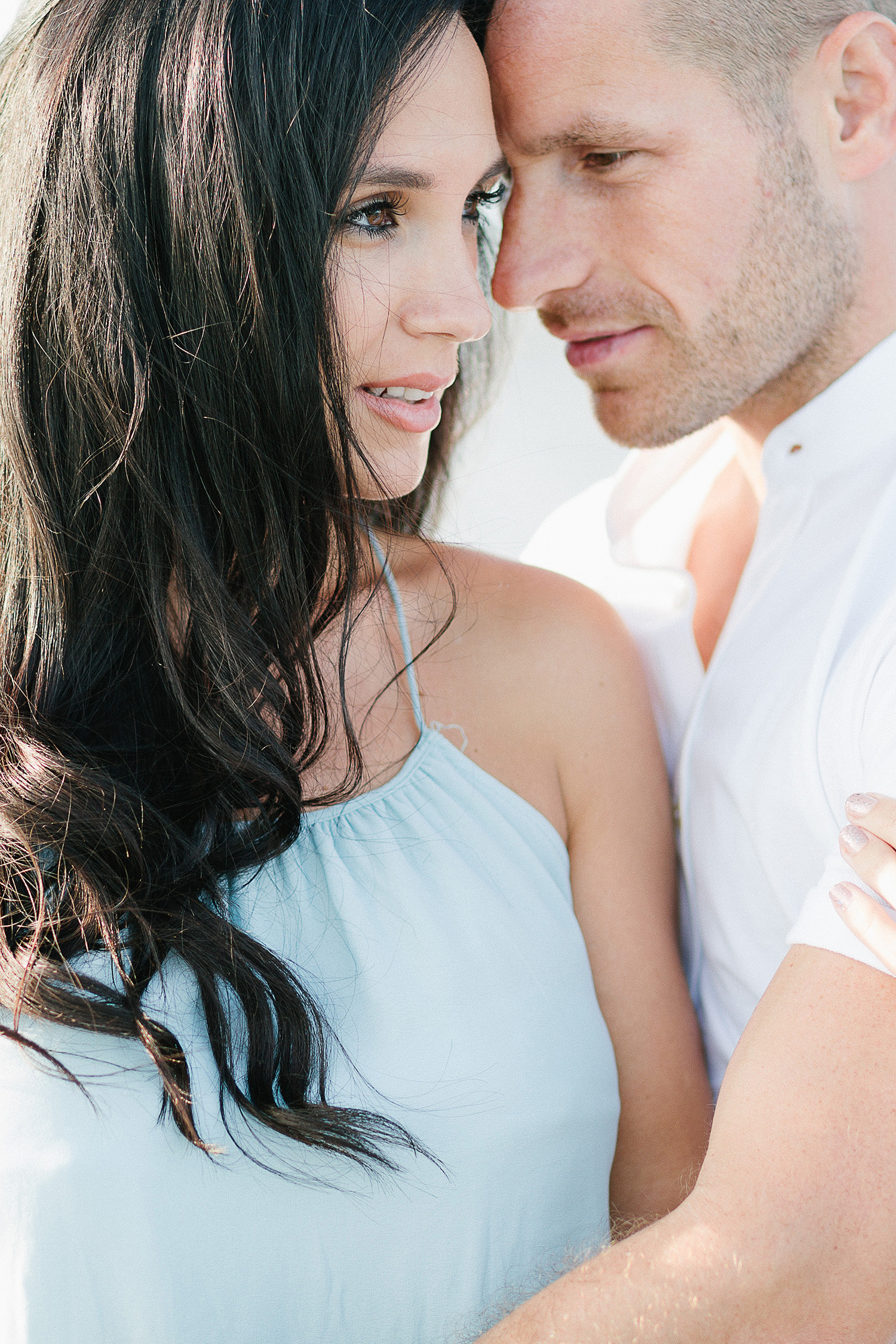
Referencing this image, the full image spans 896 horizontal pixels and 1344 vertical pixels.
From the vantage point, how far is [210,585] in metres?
1.30

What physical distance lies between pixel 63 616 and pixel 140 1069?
52 cm

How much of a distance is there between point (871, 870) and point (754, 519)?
904 mm

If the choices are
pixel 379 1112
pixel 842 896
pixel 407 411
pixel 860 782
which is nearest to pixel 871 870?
pixel 842 896

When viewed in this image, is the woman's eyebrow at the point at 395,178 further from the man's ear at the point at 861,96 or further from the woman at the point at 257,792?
the man's ear at the point at 861,96

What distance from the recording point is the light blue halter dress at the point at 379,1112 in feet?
3.71

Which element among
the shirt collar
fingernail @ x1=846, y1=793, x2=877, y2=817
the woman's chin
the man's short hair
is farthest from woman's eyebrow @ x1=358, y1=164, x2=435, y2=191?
fingernail @ x1=846, y1=793, x2=877, y2=817

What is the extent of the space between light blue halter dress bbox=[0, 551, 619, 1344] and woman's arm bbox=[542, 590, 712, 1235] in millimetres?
64

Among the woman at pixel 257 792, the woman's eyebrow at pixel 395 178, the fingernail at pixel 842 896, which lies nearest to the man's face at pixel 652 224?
the woman at pixel 257 792

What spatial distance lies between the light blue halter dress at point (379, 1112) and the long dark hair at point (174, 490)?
0.04m

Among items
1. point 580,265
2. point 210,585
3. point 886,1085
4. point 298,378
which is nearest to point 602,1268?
point 886,1085

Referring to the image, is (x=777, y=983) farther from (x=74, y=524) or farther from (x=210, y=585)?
(x=74, y=524)

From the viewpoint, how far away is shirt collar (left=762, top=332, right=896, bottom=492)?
5.25ft

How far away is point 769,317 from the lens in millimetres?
1730

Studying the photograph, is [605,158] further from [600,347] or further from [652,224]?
[600,347]
